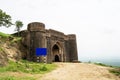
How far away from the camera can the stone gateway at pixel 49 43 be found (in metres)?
24.7

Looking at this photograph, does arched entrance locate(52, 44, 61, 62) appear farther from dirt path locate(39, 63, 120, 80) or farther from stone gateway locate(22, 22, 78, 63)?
dirt path locate(39, 63, 120, 80)

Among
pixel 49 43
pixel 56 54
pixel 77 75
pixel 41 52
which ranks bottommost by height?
pixel 77 75

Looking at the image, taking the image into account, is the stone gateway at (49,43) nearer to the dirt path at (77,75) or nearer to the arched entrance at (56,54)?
the arched entrance at (56,54)

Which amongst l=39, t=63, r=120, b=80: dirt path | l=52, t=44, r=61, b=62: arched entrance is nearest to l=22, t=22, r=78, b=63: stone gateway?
l=52, t=44, r=61, b=62: arched entrance

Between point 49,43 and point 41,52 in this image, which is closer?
point 41,52

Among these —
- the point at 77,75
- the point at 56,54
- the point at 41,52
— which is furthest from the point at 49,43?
the point at 77,75

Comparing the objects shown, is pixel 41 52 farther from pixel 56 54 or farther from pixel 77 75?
pixel 56 54

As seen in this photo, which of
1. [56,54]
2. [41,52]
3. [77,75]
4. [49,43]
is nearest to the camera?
[77,75]

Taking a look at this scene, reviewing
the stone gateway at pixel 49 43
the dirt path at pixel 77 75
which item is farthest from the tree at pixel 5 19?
the dirt path at pixel 77 75

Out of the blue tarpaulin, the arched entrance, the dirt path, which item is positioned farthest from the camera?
the arched entrance

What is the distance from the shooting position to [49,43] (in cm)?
2744

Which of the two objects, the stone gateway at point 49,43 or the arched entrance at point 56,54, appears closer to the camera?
the stone gateway at point 49,43

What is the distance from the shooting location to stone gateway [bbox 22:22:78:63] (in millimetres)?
24734

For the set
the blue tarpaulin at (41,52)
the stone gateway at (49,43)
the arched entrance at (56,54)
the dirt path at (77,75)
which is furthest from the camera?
the arched entrance at (56,54)
